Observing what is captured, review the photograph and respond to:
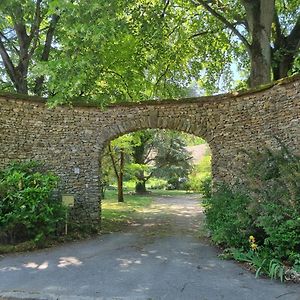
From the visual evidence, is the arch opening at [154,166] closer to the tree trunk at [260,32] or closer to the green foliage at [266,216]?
the tree trunk at [260,32]

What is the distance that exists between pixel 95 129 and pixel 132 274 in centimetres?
531

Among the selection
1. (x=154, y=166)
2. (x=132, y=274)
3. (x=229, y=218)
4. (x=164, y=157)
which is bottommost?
(x=132, y=274)

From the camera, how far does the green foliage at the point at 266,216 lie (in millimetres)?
5750

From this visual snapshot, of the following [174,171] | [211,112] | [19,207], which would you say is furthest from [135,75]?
[174,171]

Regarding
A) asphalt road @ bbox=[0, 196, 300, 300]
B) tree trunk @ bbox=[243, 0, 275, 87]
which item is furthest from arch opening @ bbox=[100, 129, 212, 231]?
asphalt road @ bbox=[0, 196, 300, 300]

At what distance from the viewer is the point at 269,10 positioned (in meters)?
11.4

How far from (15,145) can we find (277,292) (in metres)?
7.53

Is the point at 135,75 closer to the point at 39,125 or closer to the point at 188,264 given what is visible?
the point at 39,125

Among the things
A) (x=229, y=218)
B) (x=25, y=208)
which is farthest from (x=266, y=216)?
(x=25, y=208)

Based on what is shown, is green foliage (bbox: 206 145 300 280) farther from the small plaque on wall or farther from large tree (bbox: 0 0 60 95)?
large tree (bbox: 0 0 60 95)

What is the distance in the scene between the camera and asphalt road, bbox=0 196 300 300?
473 cm

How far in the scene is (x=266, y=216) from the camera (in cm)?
615

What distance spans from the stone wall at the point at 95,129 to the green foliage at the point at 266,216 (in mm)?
1359

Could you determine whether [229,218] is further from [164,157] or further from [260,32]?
[164,157]
